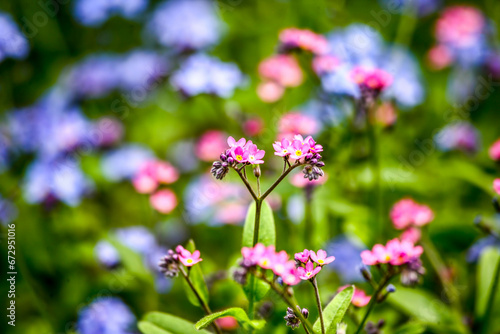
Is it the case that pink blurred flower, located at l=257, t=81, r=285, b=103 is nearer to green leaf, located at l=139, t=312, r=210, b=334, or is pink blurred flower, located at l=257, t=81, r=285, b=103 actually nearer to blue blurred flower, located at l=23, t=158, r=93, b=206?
blue blurred flower, located at l=23, t=158, r=93, b=206

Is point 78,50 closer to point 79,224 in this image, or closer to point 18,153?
point 18,153

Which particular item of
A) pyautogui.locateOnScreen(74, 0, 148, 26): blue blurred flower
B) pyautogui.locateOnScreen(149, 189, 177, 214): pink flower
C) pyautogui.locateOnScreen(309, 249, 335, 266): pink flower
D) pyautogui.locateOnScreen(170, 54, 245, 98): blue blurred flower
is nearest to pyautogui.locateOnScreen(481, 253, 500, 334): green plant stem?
pyautogui.locateOnScreen(309, 249, 335, 266): pink flower

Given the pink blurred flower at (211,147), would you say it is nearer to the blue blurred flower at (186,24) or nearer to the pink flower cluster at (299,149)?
the blue blurred flower at (186,24)

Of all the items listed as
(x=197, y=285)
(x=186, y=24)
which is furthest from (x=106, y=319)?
(x=186, y=24)

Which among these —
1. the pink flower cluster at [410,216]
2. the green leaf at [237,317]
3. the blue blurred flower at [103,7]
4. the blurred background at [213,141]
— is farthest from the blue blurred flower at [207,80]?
Answer: the green leaf at [237,317]

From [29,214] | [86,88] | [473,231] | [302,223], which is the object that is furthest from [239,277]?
[86,88]

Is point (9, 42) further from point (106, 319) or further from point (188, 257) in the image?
point (188, 257)
